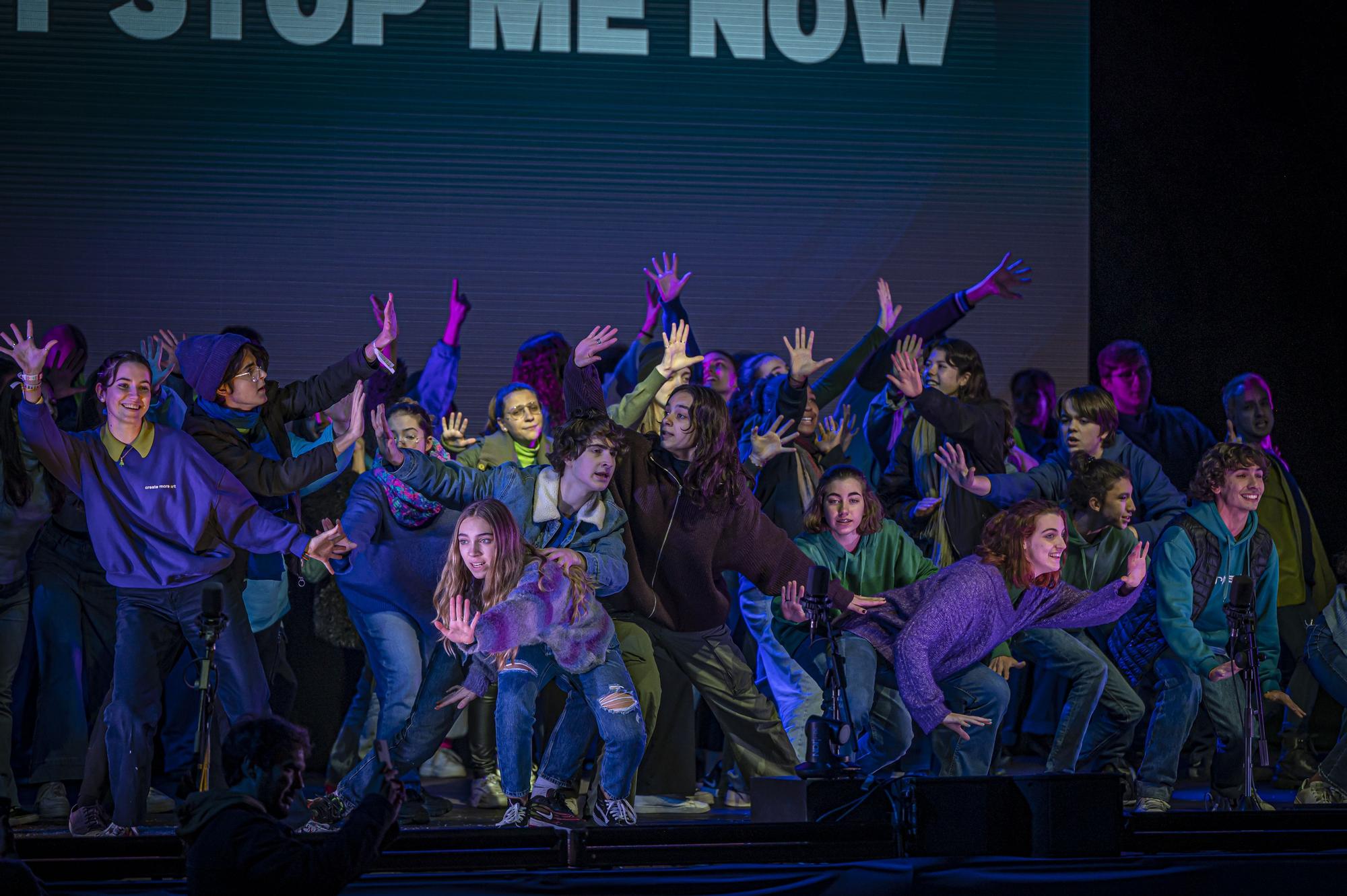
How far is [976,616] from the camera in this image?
17.2 ft

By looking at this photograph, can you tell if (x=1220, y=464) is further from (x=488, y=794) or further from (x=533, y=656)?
(x=488, y=794)

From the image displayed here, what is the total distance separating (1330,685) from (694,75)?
4.00 metres

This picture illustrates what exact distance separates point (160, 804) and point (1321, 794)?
4.21 m

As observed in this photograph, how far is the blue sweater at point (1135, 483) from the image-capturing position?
6.11m

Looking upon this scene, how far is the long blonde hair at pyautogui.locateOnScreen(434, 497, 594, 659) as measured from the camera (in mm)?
4816

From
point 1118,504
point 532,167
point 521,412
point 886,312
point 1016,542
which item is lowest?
point 1016,542

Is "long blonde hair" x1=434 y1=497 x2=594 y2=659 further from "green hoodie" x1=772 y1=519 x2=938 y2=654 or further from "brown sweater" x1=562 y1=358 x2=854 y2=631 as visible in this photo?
"green hoodie" x1=772 y1=519 x2=938 y2=654

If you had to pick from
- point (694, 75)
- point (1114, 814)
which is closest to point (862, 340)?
point (694, 75)

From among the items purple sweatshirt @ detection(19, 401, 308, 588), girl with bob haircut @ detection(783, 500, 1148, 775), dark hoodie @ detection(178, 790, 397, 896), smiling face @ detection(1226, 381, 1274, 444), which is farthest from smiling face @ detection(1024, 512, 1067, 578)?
dark hoodie @ detection(178, 790, 397, 896)

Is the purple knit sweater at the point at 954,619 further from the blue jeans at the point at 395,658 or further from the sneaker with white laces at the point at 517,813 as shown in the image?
Result: the blue jeans at the point at 395,658

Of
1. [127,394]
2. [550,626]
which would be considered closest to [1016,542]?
[550,626]

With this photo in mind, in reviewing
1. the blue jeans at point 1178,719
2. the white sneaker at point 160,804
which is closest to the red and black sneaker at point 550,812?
the white sneaker at point 160,804

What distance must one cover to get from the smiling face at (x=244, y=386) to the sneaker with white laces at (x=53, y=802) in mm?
1450

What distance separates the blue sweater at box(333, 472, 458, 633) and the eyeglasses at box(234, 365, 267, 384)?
52 cm
